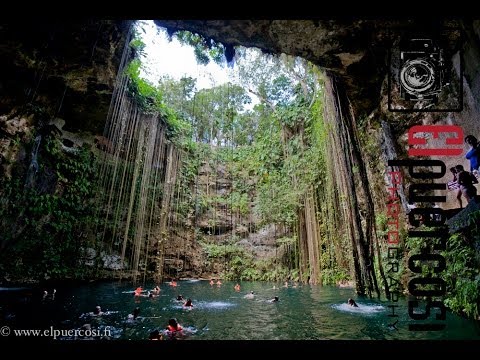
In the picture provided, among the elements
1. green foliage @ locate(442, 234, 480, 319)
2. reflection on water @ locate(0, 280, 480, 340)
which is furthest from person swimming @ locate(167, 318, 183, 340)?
green foliage @ locate(442, 234, 480, 319)

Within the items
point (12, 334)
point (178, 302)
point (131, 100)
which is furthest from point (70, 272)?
point (12, 334)

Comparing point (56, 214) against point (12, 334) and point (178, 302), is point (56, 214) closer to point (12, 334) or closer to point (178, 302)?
point (178, 302)

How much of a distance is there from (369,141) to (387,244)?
2.11m

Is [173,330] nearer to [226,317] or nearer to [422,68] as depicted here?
[226,317]

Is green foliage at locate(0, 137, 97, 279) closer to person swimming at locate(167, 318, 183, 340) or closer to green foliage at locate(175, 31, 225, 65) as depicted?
green foliage at locate(175, 31, 225, 65)

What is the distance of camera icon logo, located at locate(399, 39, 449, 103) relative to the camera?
324 centimetres

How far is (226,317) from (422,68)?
411 cm

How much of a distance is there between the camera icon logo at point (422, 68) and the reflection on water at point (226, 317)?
8.52 feet

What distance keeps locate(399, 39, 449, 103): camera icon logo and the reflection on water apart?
102 inches

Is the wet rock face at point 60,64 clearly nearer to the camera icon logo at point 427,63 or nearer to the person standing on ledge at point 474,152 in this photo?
the camera icon logo at point 427,63

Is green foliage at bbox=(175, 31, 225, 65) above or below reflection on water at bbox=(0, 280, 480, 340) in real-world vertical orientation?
above

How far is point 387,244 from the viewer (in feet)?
20.6

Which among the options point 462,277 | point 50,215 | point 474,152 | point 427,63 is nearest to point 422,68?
point 427,63

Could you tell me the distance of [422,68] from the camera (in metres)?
3.34
